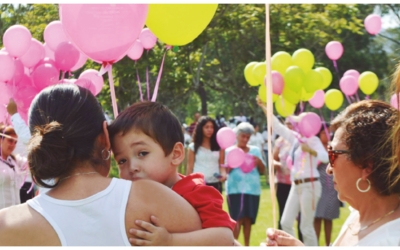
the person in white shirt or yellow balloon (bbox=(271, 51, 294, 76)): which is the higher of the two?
yellow balloon (bbox=(271, 51, 294, 76))

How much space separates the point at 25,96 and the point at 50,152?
245 centimetres

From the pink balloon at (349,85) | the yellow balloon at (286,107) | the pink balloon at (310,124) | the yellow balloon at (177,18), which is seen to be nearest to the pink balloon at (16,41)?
the yellow balloon at (177,18)

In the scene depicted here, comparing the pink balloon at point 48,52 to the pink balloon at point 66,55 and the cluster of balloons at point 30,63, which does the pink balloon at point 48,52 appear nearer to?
the cluster of balloons at point 30,63

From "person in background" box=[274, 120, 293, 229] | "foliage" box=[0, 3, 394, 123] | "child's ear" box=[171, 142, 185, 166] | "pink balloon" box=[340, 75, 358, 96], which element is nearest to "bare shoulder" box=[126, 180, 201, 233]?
"child's ear" box=[171, 142, 185, 166]

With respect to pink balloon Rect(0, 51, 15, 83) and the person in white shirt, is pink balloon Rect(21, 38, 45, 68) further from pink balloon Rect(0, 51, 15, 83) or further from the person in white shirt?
the person in white shirt

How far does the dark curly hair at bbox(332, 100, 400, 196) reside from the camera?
5.63 ft

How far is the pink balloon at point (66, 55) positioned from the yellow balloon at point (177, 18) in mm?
1442

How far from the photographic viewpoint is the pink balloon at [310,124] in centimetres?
533

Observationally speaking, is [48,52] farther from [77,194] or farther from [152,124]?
[77,194]

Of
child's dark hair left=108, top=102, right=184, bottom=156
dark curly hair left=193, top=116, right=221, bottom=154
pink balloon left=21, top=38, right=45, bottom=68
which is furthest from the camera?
dark curly hair left=193, top=116, right=221, bottom=154

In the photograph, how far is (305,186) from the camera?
559 cm

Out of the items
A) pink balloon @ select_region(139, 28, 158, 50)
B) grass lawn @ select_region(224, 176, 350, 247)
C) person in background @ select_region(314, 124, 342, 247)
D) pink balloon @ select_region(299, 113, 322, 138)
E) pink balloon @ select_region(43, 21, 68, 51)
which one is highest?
pink balloon @ select_region(43, 21, 68, 51)

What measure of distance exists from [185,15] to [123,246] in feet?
4.38

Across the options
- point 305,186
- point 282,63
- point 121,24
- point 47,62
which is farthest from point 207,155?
point 121,24
